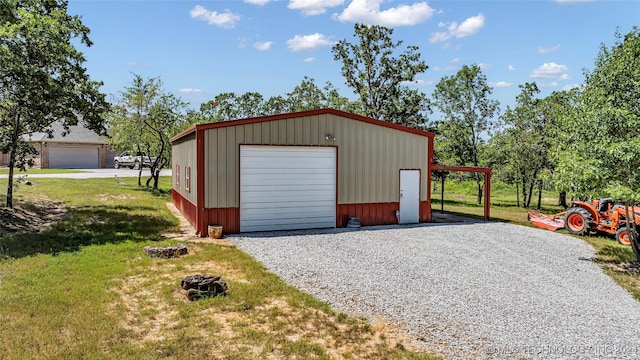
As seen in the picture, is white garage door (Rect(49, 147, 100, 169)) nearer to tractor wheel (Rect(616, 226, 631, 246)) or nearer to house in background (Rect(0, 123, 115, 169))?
house in background (Rect(0, 123, 115, 169))

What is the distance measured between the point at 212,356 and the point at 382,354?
1843mm

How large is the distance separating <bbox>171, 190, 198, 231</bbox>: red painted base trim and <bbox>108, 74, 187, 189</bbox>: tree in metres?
6.36

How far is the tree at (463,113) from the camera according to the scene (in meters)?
23.6

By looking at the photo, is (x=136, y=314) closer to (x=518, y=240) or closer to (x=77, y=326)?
(x=77, y=326)

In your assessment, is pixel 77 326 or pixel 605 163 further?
pixel 605 163

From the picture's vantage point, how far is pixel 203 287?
20.9 feet

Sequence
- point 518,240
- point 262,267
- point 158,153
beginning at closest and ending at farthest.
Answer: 1. point 262,267
2. point 518,240
3. point 158,153

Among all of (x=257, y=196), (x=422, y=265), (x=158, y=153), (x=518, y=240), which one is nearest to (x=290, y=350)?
(x=422, y=265)

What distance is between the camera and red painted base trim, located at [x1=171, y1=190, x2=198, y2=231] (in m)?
12.4

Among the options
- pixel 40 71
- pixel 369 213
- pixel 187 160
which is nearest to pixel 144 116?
pixel 187 160

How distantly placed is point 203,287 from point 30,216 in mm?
9137

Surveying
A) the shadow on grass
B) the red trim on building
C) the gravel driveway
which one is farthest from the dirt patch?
the gravel driveway

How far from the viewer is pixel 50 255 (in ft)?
27.5

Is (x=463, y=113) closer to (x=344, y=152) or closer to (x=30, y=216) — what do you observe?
(x=344, y=152)
